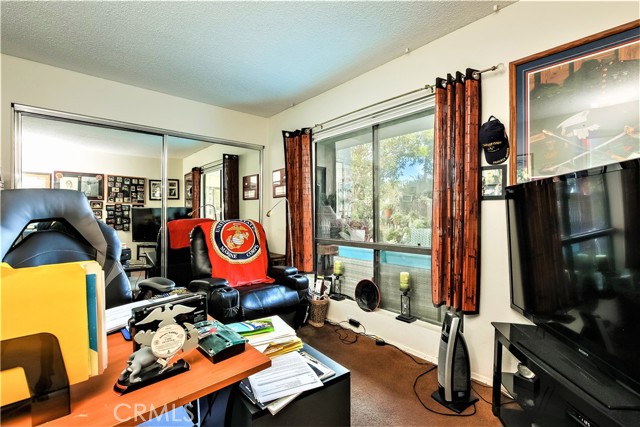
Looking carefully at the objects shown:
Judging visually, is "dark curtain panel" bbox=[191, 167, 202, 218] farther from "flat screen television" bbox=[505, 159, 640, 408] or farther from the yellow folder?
"flat screen television" bbox=[505, 159, 640, 408]

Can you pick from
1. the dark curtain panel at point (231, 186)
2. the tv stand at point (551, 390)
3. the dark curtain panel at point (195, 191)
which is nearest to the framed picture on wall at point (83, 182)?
the dark curtain panel at point (195, 191)

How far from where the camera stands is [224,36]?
2.16m

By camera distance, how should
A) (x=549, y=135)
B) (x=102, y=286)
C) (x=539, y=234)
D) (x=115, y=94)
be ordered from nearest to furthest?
(x=102, y=286), (x=539, y=234), (x=549, y=135), (x=115, y=94)

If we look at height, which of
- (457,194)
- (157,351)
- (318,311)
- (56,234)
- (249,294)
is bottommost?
(318,311)

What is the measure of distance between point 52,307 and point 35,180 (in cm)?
270

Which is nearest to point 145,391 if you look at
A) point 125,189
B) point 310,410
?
point 310,410

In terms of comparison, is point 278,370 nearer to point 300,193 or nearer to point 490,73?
point 490,73

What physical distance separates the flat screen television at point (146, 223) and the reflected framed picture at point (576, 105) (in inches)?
129

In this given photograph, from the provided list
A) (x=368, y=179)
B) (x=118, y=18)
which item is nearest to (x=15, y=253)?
(x=118, y=18)

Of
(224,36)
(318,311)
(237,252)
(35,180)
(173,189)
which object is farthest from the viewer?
(173,189)

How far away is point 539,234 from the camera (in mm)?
1501

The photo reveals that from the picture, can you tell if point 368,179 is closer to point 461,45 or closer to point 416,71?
point 416,71

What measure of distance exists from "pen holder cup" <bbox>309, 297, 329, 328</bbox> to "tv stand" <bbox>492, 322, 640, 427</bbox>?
169cm

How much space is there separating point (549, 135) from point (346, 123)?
1.75m
